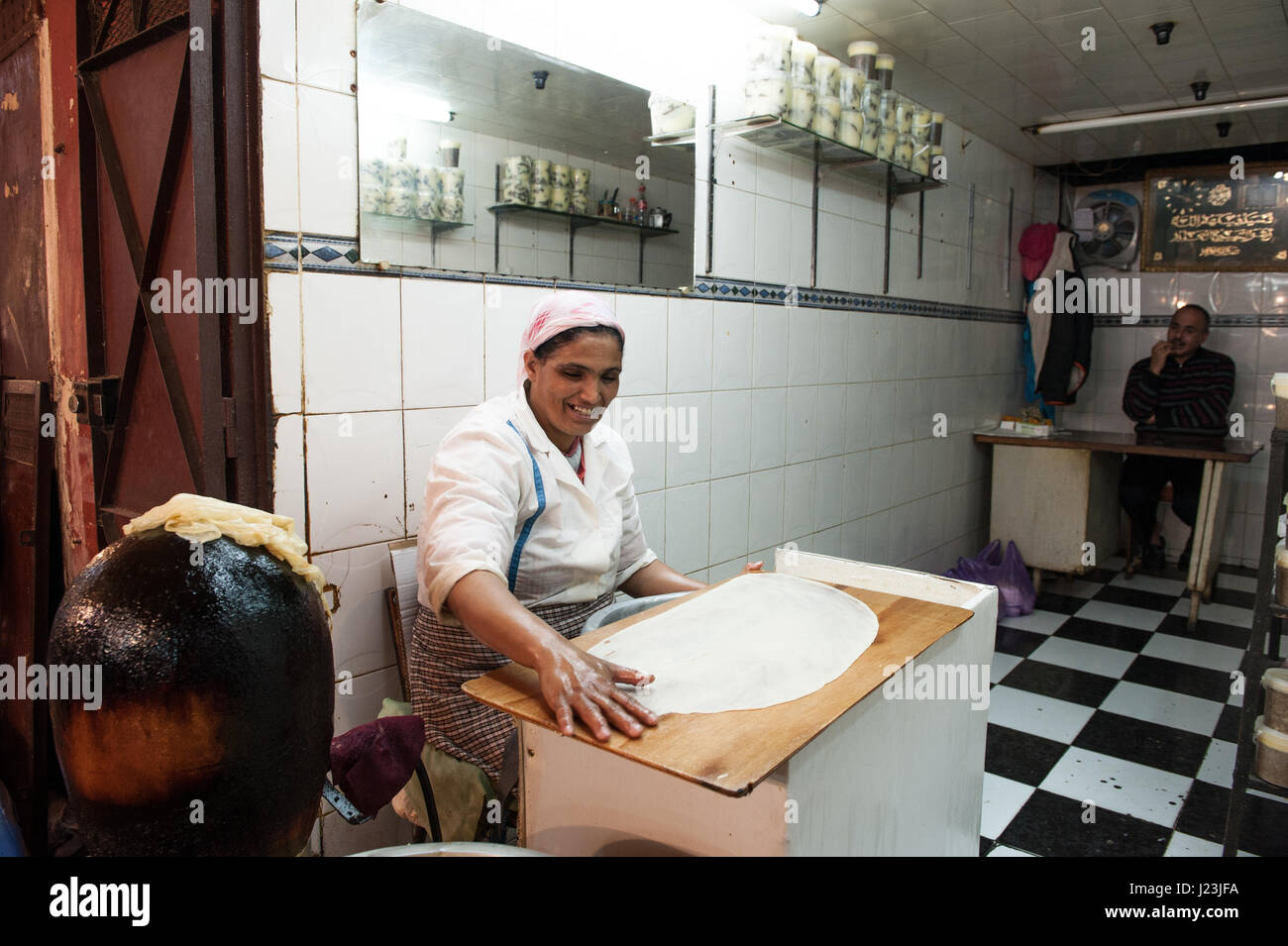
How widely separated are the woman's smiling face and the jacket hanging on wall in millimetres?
4964

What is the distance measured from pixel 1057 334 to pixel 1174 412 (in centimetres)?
90

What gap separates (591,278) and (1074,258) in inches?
175

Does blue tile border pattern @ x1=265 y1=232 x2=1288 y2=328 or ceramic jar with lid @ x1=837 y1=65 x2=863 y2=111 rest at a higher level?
ceramic jar with lid @ x1=837 y1=65 x2=863 y2=111

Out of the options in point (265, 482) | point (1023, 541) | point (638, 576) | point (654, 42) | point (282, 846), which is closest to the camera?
point (282, 846)

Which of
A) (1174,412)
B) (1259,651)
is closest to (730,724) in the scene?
(1259,651)

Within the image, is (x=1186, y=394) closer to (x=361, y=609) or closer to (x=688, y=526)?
(x=688, y=526)

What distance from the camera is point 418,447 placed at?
2.16 meters

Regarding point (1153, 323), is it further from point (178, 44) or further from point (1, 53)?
point (1, 53)

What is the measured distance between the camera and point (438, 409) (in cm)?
220

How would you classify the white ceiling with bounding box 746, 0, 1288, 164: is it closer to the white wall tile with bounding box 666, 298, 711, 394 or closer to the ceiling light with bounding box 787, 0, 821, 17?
the ceiling light with bounding box 787, 0, 821, 17

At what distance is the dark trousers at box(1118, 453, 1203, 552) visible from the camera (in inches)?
211

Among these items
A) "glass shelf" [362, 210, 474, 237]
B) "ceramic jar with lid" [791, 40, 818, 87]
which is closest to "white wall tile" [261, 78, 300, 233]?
"glass shelf" [362, 210, 474, 237]

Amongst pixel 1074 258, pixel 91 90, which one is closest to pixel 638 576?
pixel 91 90

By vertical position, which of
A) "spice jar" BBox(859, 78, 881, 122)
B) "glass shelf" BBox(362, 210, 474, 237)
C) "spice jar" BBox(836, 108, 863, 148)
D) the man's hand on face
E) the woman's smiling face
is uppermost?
"spice jar" BBox(859, 78, 881, 122)
